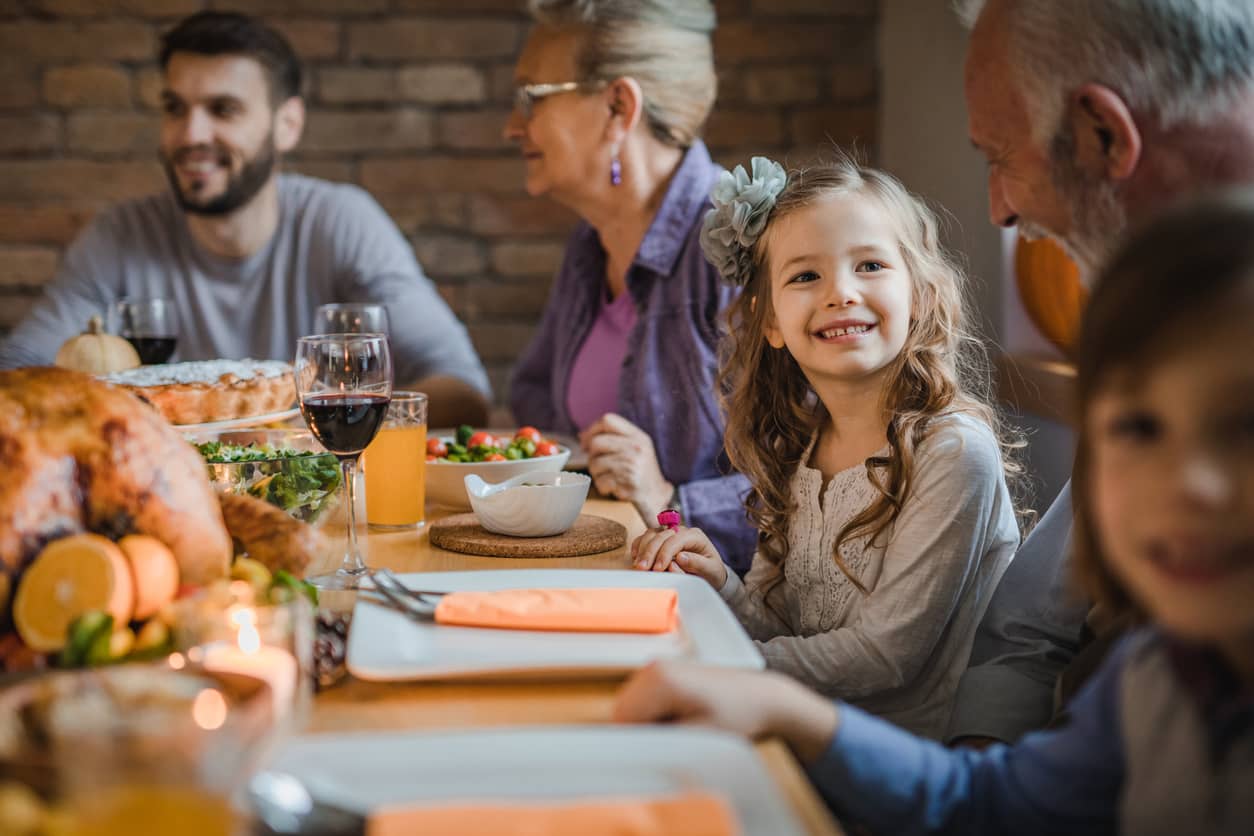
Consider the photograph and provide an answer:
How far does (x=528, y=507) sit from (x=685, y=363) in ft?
3.06

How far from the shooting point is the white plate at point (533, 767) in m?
0.66

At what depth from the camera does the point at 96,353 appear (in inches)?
83.0

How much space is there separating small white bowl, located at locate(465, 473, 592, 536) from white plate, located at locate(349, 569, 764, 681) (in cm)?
33

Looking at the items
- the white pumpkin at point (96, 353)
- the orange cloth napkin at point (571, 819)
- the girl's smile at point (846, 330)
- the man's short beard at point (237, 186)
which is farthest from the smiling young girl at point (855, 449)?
the man's short beard at point (237, 186)

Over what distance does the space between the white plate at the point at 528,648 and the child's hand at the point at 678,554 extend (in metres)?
0.20

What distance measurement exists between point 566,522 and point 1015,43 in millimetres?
710

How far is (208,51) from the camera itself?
306 cm

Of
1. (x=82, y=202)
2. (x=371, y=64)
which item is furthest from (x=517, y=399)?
(x=82, y=202)

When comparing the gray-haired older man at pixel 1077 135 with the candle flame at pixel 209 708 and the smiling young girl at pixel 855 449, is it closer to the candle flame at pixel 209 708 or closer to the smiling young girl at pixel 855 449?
the smiling young girl at pixel 855 449

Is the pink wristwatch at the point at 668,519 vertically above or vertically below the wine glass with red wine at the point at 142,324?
below

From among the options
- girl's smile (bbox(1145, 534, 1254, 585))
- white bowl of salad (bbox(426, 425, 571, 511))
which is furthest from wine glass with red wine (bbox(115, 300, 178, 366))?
girl's smile (bbox(1145, 534, 1254, 585))

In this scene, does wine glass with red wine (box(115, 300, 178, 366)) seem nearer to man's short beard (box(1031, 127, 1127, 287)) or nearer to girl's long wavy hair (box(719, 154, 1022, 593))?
girl's long wavy hair (box(719, 154, 1022, 593))

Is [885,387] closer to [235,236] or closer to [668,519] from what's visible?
[668,519]

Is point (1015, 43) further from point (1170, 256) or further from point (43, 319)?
point (43, 319)
